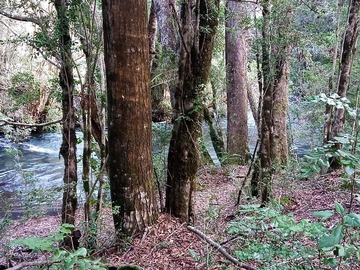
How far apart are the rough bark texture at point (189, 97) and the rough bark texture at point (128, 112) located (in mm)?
767

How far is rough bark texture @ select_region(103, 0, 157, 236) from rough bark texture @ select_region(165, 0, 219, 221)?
77 centimetres

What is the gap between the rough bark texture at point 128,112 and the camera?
12.0 feet

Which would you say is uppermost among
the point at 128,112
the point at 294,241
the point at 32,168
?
the point at 128,112

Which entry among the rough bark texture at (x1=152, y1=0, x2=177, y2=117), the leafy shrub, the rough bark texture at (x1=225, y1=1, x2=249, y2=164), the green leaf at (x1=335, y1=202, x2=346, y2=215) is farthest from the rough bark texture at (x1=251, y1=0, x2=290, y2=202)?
the rough bark texture at (x1=225, y1=1, x2=249, y2=164)

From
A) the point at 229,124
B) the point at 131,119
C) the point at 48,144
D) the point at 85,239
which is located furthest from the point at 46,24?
the point at 48,144

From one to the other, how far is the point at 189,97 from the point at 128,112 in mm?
1085

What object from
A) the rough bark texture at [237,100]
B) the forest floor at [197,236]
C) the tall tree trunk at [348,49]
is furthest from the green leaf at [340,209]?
the rough bark texture at [237,100]

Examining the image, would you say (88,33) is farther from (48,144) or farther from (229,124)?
(48,144)

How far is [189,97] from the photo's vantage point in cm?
455

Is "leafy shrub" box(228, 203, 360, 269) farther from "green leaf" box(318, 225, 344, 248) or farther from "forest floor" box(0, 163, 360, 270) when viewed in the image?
"forest floor" box(0, 163, 360, 270)

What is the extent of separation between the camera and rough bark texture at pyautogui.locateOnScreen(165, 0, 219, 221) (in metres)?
4.54

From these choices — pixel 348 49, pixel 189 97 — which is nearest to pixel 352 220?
pixel 189 97

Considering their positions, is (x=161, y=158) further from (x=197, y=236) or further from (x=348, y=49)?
(x=348, y=49)

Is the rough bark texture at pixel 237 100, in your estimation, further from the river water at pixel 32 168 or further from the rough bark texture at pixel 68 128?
the rough bark texture at pixel 68 128
